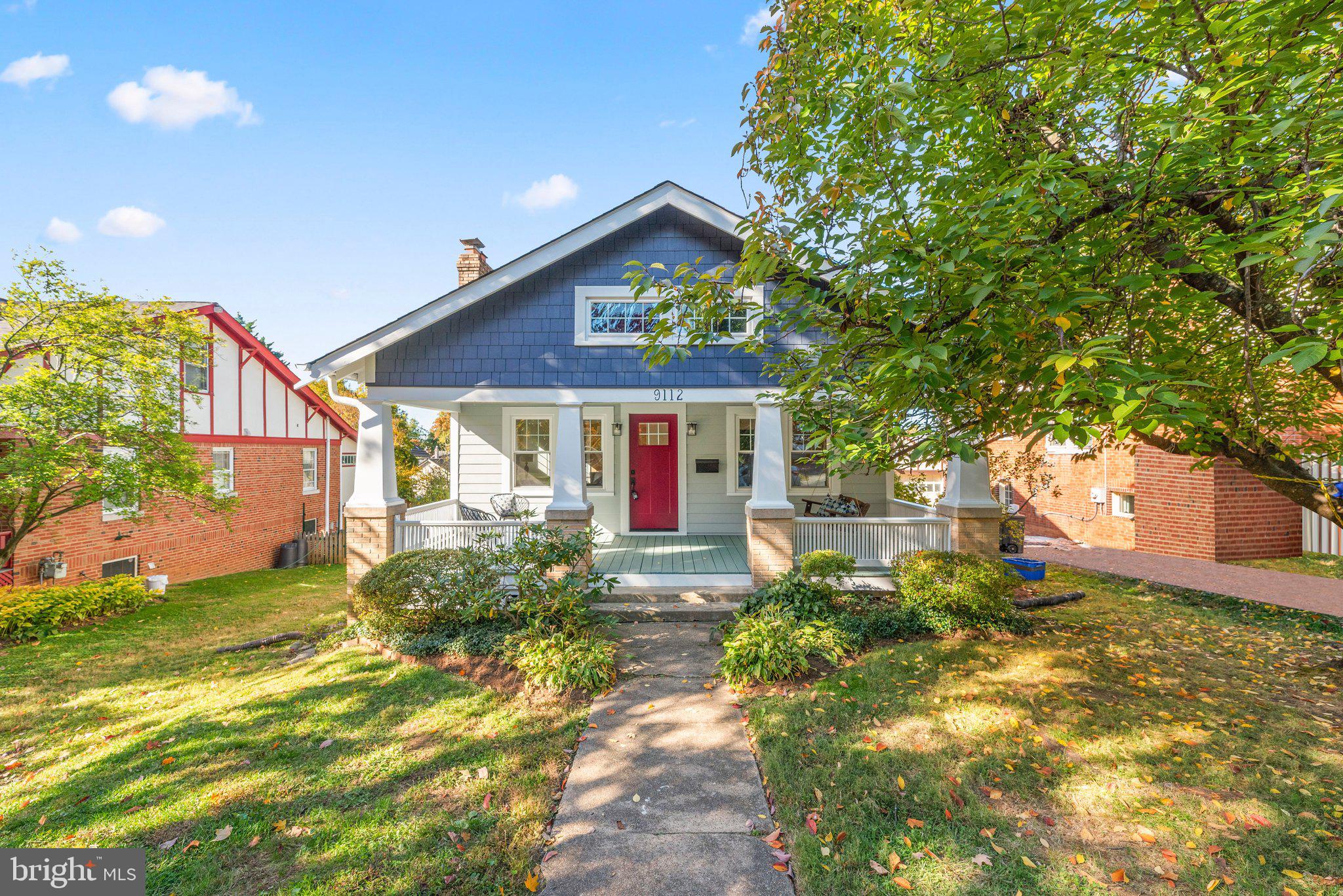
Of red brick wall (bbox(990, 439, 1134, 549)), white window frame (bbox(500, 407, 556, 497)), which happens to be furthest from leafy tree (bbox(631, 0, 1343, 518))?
red brick wall (bbox(990, 439, 1134, 549))

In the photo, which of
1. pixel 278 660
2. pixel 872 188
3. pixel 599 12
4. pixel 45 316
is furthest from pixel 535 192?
pixel 872 188

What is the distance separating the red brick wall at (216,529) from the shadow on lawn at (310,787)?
265 inches

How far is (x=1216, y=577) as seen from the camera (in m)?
9.16

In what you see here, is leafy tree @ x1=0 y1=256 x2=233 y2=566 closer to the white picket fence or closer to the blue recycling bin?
the blue recycling bin

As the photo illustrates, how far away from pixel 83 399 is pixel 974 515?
12735mm

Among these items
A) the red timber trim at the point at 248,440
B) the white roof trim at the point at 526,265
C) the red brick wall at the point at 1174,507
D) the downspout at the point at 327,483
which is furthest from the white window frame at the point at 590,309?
the downspout at the point at 327,483

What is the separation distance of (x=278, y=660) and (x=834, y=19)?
869 centimetres

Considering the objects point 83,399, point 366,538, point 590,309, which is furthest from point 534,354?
point 83,399

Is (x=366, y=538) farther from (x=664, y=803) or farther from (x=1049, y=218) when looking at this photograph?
(x=1049, y=218)

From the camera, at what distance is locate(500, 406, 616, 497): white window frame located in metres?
10.1

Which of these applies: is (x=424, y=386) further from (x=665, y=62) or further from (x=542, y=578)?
(x=665, y=62)

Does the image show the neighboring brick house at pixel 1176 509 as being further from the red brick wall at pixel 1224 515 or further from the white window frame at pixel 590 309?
the white window frame at pixel 590 309

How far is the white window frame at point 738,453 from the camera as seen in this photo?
10.1 m

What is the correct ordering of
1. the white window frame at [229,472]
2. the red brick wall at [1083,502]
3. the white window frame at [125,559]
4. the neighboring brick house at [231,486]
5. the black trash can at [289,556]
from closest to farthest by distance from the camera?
the neighboring brick house at [231,486] → the white window frame at [125,559] → the red brick wall at [1083,502] → the white window frame at [229,472] → the black trash can at [289,556]
